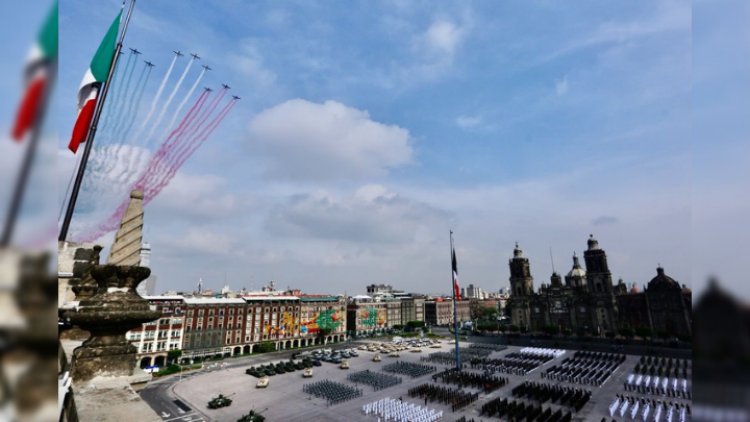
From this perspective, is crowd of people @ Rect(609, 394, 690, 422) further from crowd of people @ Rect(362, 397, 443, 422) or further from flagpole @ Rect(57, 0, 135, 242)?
flagpole @ Rect(57, 0, 135, 242)

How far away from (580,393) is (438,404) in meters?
14.3

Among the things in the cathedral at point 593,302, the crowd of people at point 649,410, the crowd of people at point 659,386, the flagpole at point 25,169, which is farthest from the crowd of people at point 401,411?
the cathedral at point 593,302

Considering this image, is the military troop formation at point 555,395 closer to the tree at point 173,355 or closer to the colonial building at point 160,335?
the colonial building at point 160,335

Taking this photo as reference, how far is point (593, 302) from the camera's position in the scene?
82375 millimetres

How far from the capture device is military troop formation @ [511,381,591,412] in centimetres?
3537

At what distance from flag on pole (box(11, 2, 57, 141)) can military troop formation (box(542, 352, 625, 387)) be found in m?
53.5

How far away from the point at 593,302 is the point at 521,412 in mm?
62065

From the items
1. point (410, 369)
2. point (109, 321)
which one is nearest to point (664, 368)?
point (410, 369)

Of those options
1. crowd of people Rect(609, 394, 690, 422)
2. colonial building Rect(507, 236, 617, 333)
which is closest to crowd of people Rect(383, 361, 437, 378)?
crowd of people Rect(609, 394, 690, 422)

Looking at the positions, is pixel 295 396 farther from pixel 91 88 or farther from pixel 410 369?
pixel 91 88

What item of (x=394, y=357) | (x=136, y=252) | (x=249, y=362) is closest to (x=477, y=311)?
(x=394, y=357)

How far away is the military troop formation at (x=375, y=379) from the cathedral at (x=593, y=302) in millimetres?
52362

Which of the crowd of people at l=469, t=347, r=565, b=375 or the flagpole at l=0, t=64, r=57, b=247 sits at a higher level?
the flagpole at l=0, t=64, r=57, b=247

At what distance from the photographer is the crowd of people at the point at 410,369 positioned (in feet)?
168
